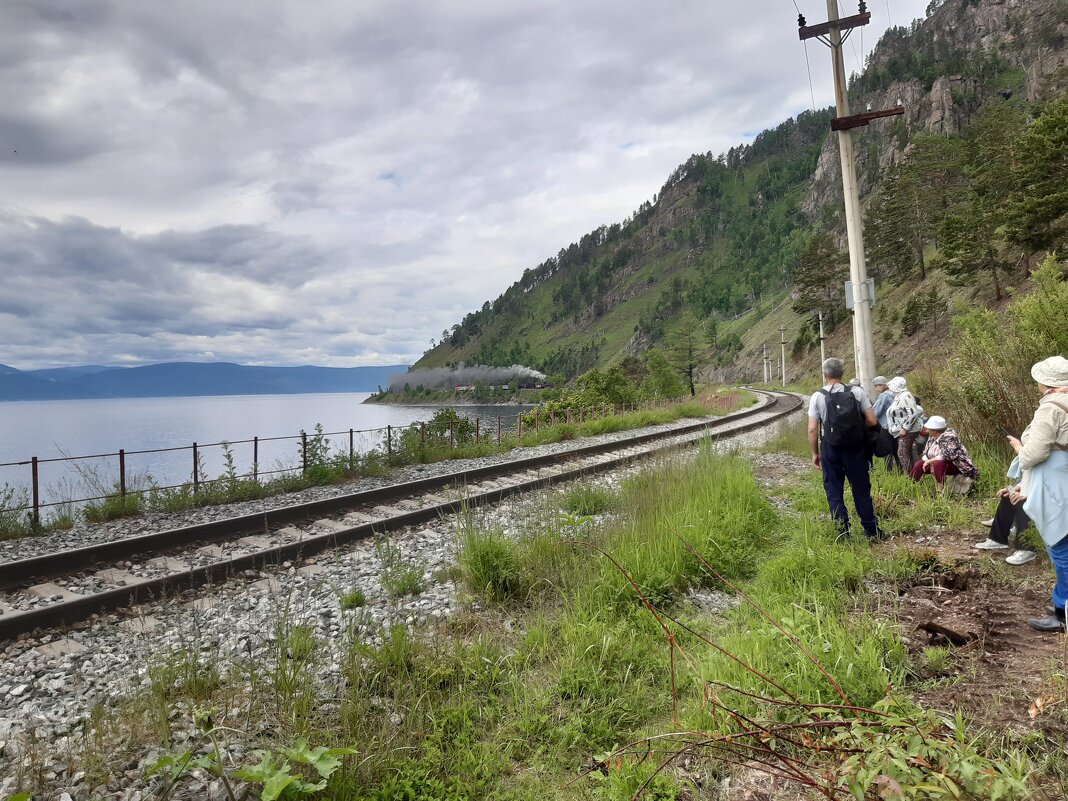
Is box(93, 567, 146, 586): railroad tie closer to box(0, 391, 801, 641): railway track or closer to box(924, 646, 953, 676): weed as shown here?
box(0, 391, 801, 641): railway track

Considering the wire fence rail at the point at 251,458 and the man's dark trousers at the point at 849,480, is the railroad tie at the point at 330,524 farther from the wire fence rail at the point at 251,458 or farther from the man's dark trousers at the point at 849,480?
the man's dark trousers at the point at 849,480

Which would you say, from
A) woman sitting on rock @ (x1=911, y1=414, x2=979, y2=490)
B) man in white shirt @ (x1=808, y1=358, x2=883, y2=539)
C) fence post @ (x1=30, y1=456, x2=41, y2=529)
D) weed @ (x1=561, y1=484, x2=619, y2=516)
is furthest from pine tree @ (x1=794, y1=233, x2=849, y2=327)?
fence post @ (x1=30, y1=456, x2=41, y2=529)

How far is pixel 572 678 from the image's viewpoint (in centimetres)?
370

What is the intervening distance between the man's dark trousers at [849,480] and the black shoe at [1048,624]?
2.30m

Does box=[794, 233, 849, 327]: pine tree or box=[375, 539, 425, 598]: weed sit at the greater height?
box=[794, 233, 849, 327]: pine tree

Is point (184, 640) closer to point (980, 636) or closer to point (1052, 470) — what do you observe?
point (980, 636)

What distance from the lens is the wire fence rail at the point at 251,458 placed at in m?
10.2

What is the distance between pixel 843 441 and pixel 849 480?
46 cm

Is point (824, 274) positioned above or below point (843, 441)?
above

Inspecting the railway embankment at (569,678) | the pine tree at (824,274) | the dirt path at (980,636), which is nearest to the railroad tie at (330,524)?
the railway embankment at (569,678)

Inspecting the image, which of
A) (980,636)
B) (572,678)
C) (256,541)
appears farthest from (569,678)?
(256,541)

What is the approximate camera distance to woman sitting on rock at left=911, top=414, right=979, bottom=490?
7520 mm

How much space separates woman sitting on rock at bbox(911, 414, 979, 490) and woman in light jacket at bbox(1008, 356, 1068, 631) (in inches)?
143

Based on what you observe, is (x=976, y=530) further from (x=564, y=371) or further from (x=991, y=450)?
(x=564, y=371)
